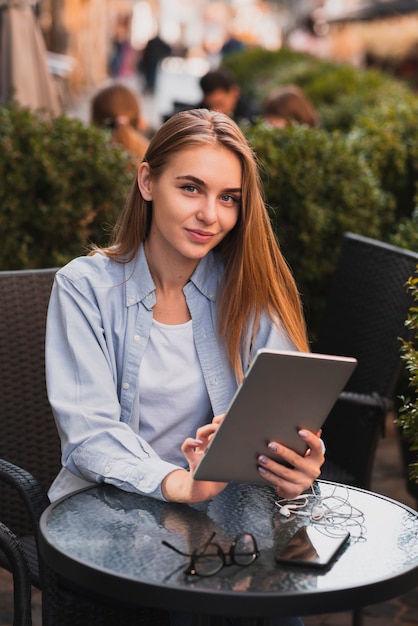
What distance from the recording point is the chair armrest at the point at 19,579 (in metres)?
2.53

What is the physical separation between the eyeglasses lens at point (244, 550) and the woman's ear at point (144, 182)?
926 millimetres

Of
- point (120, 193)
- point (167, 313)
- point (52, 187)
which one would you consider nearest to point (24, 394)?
point (167, 313)

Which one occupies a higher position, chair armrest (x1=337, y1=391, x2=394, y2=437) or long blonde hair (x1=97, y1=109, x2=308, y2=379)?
long blonde hair (x1=97, y1=109, x2=308, y2=379)

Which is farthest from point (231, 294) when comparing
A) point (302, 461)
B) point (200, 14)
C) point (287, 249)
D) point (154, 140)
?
point (200, 14)

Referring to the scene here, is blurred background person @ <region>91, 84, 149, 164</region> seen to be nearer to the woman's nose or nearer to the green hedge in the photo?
the green hedge

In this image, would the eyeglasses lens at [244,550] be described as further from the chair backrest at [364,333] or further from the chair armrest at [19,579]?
the chair backrest at [364,333]

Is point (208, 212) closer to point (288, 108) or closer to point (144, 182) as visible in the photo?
point (144, 182)

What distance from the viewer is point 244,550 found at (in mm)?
2068

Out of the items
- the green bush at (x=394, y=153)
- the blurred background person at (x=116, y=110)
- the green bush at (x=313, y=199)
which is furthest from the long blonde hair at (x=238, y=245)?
the blurred background person at (x=116, y=110)

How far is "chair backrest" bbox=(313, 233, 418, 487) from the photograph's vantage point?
3.80 m

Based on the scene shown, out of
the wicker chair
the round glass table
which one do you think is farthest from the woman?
the wicker chair

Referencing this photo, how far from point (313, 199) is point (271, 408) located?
341 centimetres

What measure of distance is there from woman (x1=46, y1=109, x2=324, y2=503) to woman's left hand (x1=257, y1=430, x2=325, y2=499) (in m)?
0.14

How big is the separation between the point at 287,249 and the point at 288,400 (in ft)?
10.9
